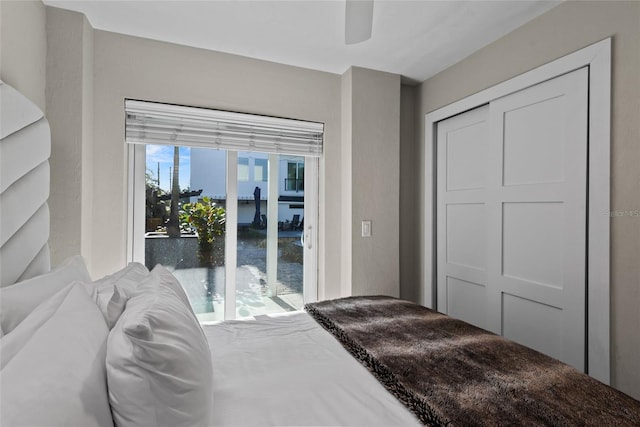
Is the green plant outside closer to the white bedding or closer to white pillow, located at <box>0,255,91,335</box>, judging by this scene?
the white bedding

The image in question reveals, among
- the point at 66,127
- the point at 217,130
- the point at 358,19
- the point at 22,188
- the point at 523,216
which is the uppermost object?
the point at 358,19

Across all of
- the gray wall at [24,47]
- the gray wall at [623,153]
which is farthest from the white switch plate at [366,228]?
the gray wall at [24,47]

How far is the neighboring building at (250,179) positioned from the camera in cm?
263

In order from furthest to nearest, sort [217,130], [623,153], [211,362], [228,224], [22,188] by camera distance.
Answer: [228,224] → [217,130] → [623,153] → [22,188] → [211,362]

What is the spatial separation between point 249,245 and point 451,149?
73.9 inches

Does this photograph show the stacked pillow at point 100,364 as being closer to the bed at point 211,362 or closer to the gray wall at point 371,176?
the bed at point 211,362

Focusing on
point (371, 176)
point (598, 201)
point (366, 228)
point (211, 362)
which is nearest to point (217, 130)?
point (371, 176)

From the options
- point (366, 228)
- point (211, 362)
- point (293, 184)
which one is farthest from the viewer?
point (293, 184)

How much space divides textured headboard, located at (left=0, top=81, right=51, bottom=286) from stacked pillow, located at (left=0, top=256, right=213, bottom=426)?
45 cm

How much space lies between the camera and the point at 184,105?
7.95ft

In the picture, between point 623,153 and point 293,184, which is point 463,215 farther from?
point 293,184

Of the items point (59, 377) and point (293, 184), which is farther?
point (293, 184)

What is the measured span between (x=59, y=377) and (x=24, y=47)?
1.87 metres

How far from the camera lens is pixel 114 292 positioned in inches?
40.5
